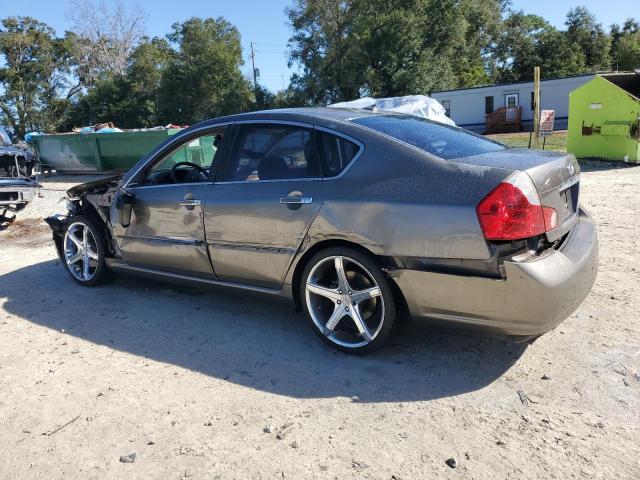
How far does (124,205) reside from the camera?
15.5ft

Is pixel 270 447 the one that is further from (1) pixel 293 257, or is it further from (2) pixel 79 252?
(2) pixel 79 252

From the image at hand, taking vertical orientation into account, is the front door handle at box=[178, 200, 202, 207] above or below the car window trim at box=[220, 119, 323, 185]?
below

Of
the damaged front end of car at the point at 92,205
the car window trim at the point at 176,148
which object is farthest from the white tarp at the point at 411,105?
the car window trim at the point at 176,148

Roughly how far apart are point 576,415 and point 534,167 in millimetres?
1341

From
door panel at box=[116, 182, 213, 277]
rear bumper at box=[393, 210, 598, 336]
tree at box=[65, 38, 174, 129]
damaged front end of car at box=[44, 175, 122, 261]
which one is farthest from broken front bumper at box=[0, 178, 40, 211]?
tree at box=[65, 38, 174, 129]

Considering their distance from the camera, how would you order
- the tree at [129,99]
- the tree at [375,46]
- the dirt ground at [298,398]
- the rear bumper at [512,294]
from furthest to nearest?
1. the tree at [129,99]
2. the tree at [375,46]
3. the rear bumper at [512,294]
4. the dirt ground at [298,398]

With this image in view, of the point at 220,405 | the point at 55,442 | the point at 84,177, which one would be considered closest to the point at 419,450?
the point at 220,405

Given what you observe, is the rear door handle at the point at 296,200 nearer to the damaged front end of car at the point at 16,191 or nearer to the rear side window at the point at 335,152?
the rear side window at the point at 335,152

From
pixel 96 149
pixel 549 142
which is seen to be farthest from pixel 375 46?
pixel 96 149

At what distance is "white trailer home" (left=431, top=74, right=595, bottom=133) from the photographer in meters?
33.7

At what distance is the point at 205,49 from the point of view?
43344mm

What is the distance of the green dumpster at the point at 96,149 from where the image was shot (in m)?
14.8

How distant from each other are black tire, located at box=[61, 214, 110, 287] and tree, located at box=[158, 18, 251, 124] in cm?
3972

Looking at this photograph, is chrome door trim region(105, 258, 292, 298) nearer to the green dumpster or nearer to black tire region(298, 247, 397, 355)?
black tire region(298, 247, 397, 355)
